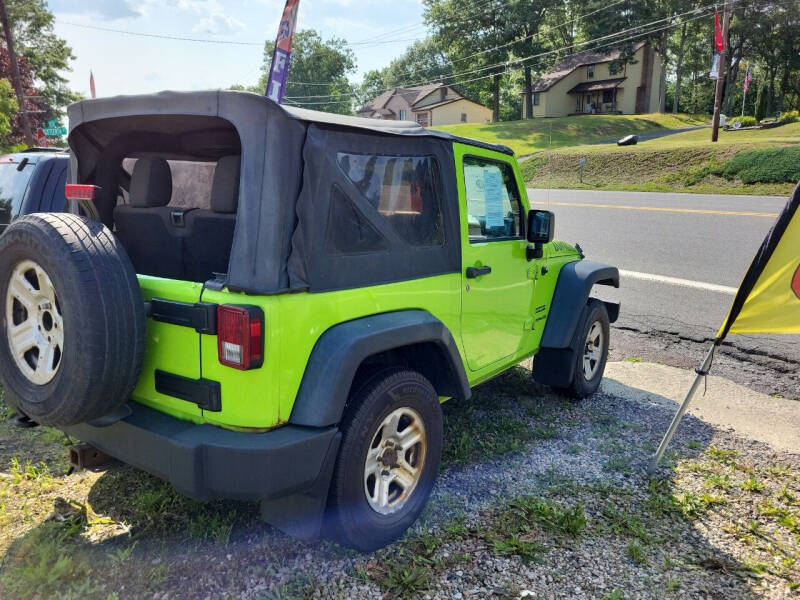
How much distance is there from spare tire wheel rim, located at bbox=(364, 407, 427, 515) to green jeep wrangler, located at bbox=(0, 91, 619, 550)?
0.01 metres

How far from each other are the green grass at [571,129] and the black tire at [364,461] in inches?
1434

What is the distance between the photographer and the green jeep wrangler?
2338mm

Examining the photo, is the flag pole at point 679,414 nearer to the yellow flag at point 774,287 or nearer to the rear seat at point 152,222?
the yellow flag at point 774,287

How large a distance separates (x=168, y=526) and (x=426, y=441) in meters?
1.36

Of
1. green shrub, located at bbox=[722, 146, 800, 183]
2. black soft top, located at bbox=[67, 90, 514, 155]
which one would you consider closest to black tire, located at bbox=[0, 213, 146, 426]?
black soft top, located at bbox=[67, 90, 514, 155]

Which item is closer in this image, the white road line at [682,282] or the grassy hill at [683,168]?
the white road line at [682,282]

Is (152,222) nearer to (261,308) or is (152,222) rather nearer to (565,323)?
(261,308)

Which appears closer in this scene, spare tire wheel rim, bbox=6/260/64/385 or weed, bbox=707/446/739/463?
spare tire wheel rim, bbox=6/260/64/385

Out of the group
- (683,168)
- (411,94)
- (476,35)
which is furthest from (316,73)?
(683,168)

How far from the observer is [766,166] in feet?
70.2

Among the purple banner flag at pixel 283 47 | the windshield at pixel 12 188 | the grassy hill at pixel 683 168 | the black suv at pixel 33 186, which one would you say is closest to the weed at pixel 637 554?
the black suv at pixel 33 186

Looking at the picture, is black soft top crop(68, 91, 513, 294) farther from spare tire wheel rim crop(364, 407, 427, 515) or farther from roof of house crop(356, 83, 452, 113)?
roof of house crop(356, 83, 452, 113)

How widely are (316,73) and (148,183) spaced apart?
3404 inches

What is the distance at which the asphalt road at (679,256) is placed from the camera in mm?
Answer: 6176
